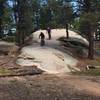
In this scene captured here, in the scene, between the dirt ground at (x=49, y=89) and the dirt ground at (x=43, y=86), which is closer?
the dirt ground at (x=49, y=89)

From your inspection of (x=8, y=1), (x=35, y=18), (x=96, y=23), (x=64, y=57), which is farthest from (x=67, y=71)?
(x=35, y=18)

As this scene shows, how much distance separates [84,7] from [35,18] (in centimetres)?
1454

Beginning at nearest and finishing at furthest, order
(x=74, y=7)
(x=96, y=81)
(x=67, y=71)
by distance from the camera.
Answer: (x=96, y=81) < (x=67, y=71) < (x=74, y=7)

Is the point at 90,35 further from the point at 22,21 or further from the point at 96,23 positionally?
A: the point at 22,21

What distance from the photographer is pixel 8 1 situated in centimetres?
4922

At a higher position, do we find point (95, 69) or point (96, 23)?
point (96, 23)

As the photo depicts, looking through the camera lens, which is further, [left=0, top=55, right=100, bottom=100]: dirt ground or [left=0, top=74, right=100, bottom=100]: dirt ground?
[left=0, top=55, right=100, bottom=100]: dirt ground

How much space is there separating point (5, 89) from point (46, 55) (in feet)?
51.5

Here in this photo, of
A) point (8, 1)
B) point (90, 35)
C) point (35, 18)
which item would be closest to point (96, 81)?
point (90, 35)

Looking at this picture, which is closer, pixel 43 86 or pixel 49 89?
pixel 49 89

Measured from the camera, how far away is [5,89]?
21844 millimetres

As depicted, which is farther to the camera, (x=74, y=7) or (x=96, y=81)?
(x=74, y=7)

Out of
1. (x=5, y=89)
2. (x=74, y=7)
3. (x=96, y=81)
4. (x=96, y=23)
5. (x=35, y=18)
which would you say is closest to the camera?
(x=5, y=89)

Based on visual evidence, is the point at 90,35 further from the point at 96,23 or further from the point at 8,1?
the point at 8,1
